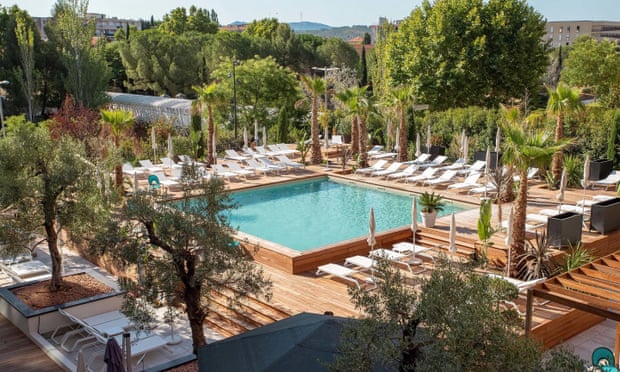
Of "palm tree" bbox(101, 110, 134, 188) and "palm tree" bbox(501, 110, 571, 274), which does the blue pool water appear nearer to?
"palm tree" bbox(101, 110, 134, 188)

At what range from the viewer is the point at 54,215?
33.4 ft

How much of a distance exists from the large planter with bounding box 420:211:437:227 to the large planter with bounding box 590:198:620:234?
332 cm

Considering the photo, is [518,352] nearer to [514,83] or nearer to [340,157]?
[340,157]

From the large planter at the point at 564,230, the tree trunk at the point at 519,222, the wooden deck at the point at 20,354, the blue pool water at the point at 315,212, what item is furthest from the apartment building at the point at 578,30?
the wooden deck at the point at 20,354

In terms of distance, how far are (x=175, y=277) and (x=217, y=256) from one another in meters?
0.55

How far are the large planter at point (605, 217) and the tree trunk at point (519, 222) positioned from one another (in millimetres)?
2728

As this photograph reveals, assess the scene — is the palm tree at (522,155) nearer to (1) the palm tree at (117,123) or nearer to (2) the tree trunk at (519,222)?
(2) the tree trunk at (519,222)

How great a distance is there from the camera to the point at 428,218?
1402 cm

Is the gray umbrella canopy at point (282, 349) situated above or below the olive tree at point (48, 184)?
below

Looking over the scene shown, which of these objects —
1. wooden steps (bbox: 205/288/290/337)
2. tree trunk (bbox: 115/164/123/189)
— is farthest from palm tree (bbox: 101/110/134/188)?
wooden steps (bbox: 205/288/290/337)

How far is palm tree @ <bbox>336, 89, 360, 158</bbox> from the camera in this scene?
20.5m

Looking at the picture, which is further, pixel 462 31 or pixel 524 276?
pixel 462 31

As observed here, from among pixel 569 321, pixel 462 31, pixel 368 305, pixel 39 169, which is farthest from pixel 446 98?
pixel 368 305

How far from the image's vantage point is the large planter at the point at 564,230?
12203mm
